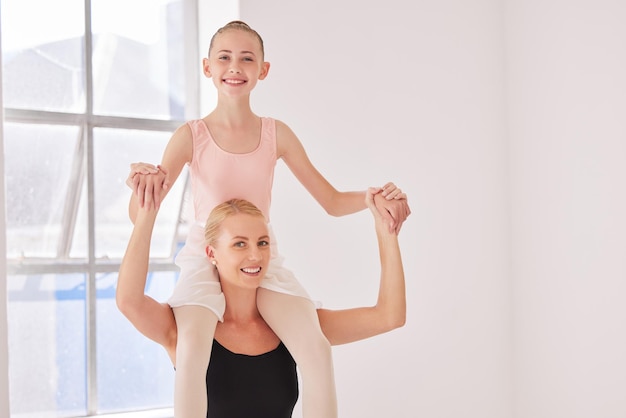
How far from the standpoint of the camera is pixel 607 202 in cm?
364

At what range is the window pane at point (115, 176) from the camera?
369cm

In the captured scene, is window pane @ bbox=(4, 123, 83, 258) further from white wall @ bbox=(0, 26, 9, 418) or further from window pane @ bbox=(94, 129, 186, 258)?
white wall @ bbox=(0, 26, 9, 418)

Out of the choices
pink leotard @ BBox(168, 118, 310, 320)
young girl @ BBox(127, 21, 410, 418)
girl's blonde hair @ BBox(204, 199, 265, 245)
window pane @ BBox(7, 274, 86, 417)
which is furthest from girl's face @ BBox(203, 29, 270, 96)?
window pane @ BBox(7, 274, 86, 417)

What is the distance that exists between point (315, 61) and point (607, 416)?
2046mm

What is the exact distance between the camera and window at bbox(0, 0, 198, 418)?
351cm

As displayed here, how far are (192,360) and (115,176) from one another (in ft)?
6.20

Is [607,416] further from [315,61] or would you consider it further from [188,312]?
[188,312]

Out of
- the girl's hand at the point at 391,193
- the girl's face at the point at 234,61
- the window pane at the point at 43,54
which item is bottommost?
the girl's hand at the point at 391,193

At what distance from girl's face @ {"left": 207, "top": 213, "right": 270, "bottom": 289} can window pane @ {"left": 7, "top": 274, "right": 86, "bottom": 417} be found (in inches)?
64.1

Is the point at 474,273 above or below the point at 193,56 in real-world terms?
below

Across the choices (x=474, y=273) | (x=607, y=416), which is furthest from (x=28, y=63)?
(x=607, y=416)

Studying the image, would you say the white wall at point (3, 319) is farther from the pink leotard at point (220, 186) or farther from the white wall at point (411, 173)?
the white wall at point (411, 173)

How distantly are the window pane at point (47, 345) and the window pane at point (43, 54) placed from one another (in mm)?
776

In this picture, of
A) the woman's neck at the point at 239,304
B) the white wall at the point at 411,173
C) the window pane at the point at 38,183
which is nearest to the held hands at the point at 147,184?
the woman's neck at the point at 239,304
